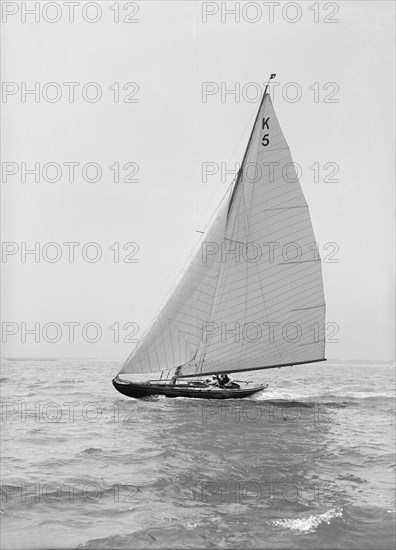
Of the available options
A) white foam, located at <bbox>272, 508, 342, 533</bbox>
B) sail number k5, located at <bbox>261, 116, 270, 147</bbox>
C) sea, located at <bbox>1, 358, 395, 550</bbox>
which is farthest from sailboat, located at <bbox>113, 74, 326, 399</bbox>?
white foam, located at <bbox>272, 508, 342, 533</bbox>

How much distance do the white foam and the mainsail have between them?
16.6 metres

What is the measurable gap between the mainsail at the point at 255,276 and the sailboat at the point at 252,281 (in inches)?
1.8

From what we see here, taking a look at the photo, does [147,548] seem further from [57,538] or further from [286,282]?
[286,282]

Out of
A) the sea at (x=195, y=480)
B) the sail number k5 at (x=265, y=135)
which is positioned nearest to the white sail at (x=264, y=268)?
the sail number k5 at (x=265, y=135)

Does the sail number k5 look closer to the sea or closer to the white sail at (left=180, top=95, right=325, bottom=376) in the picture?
the white sail at (left=180, top=95, right=325, bottom=376)

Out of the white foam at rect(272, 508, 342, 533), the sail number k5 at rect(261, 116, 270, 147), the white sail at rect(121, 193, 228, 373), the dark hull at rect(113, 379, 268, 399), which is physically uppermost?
the sail number k5 at rect(261, 116, 270, 147)

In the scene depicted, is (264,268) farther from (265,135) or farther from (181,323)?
(265,135)

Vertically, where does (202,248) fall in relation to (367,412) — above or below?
above

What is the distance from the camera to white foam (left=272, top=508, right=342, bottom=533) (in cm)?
1025

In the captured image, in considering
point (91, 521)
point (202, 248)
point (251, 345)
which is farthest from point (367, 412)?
point (91, 521)

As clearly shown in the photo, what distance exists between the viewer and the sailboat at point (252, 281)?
2747 centimetres

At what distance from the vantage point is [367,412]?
93.3 ft

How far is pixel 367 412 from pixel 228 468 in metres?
15.4

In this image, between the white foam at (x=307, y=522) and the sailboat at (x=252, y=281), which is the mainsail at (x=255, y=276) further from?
the white foam at (x=307, y=522)
